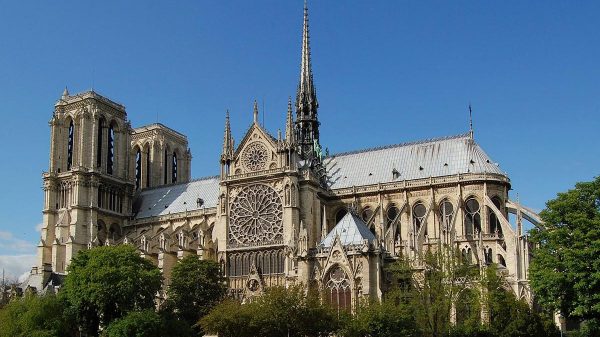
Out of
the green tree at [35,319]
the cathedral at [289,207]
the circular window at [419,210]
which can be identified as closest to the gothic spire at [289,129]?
the cathedral at [289,207]

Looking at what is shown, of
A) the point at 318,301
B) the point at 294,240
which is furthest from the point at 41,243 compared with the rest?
the point at 318,301

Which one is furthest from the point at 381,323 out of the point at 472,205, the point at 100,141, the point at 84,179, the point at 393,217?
the point at 100,141

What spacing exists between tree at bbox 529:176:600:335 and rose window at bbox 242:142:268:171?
28.2 meters

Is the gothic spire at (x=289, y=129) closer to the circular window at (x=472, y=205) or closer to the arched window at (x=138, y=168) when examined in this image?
the circular window at (x=472, y=205)

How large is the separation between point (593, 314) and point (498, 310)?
23.2ft

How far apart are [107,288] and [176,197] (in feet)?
100

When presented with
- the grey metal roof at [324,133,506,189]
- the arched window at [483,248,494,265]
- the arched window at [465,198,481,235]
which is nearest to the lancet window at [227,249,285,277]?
the grey metal roof at [324,133,506,189]

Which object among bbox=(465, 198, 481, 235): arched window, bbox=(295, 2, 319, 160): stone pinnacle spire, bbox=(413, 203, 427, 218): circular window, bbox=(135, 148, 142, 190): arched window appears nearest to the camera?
bbox=(465, 198, 481, 235): arched window

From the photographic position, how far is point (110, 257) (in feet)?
186

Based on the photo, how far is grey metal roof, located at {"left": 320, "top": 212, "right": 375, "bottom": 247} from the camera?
168ft

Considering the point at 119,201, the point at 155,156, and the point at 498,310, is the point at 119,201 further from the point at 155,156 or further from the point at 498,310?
the point at 498,310

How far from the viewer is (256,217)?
6769 cm

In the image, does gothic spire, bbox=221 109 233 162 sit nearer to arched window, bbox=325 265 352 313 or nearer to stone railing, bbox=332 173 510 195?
stone railing, bbox=332 173 510 195

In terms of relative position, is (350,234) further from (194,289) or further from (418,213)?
(418,213)
